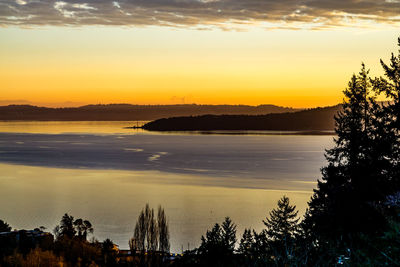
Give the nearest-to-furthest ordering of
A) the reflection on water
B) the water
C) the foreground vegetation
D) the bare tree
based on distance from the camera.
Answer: the foreground vegetation, the bare tree, the reflection on water, the water

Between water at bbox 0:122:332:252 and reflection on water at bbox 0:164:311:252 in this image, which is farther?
water at bbox 0:122:332:252

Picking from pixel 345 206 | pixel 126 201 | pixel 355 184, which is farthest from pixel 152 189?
pixel 345 206

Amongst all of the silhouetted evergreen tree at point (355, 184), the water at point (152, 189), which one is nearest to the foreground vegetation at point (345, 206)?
the silhouetted evergreen tree at point (355, 184)

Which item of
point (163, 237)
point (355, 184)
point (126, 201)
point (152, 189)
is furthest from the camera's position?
point (152, 189)

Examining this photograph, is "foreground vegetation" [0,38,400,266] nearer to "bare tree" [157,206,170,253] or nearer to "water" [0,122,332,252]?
"bare tree" [157,206,170,253]

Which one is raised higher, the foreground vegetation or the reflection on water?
the foreground vegetation

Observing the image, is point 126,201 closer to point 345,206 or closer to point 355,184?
point 355,184

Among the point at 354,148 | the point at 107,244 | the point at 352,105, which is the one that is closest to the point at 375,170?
the point at 354,148

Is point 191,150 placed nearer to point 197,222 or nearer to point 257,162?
point 257,162

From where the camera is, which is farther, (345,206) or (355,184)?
(355,184)

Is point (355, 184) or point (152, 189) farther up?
point (355, 184)

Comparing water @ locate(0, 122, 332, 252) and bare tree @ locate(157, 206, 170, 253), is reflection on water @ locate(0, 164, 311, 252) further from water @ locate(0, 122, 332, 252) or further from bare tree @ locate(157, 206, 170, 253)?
bare tree @ locate(157, 206, 170, 253)

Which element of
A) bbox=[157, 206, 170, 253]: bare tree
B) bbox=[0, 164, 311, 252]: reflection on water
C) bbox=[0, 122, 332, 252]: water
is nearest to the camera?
bbox=[157, 206, 170, 253]: bare tree

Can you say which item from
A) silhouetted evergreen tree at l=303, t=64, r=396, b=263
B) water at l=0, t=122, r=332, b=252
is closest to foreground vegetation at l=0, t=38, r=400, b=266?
silhouetted evergreen tree at l=303, t=64, r=396, b=263
